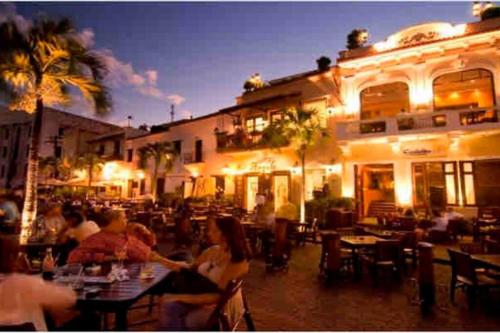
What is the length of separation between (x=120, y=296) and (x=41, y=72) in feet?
24.0

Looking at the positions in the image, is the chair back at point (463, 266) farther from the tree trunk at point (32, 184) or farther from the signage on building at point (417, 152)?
the signage on building at point (417, 152)

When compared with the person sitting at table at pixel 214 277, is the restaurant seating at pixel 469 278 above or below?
below

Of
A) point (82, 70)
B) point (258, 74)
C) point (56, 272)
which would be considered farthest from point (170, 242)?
point (258, 74)

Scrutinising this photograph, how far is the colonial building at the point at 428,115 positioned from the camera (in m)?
12.4

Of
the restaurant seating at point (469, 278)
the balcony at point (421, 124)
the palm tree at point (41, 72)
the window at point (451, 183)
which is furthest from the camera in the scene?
the window at point (451, 183)

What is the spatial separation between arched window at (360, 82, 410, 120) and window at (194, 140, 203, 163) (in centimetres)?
1161

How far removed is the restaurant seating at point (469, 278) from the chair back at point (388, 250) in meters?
1.15

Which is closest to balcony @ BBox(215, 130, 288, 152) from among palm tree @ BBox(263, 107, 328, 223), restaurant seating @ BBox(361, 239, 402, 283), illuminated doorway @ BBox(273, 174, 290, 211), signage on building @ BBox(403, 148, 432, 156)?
illuminated doorway @ BBox(273, 174, 290, 211)

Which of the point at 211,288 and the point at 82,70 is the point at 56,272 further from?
the point at 82,70

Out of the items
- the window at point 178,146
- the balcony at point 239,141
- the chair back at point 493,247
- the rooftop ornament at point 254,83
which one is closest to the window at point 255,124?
the balcony at point 239,141

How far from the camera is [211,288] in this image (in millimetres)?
2977

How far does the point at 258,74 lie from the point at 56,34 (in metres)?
14.5

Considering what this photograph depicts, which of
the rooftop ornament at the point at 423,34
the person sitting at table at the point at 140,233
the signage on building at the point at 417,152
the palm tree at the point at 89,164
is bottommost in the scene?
the person sitting at table at the point at 140,233

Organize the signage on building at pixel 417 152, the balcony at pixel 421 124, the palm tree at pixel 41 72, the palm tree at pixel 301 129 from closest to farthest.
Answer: the palm tree at pixel 41 72, the balcony at pixel 421 124, the signage on building at pixel 417 152, the palm tree at pixel 301 129
